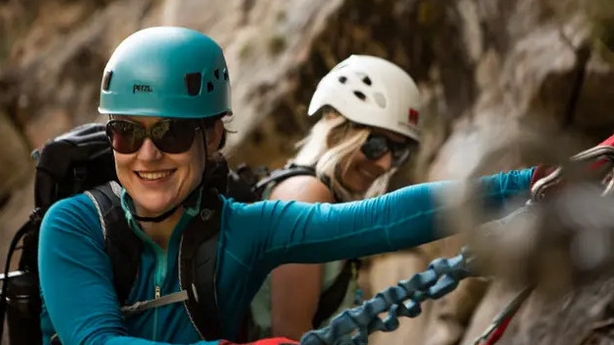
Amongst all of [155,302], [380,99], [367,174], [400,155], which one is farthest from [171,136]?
[400,155]

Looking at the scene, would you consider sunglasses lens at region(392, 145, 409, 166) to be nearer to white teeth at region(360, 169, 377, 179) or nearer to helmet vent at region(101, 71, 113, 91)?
white teeth at region(360, 169, 377, 179)

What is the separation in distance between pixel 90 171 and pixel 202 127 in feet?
1.97

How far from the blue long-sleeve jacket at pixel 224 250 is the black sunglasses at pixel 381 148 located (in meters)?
1.20

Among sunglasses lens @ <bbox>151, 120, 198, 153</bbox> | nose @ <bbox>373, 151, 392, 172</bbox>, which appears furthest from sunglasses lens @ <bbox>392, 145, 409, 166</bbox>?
sunglasses lens @ <bbox>151, 120, 198, 153</bbox>

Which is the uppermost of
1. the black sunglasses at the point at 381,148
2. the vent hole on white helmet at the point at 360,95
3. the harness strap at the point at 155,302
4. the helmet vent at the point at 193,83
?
the vent hole on white helmet at the point at 360,95

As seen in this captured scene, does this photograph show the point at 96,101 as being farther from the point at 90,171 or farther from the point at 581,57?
the point at 90,171

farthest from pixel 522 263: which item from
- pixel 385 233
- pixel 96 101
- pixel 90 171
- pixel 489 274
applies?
pixel 96 101

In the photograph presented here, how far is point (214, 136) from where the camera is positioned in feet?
8.72

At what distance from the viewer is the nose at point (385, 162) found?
3703 mm

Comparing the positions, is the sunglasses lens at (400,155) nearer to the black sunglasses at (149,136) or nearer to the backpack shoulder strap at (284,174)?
the backpack shoulder strap at (284,174)

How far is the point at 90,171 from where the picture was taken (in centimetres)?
301

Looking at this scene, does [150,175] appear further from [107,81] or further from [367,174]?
[367,174]

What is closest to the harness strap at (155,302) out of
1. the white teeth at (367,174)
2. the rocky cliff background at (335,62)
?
the rocky cliff background at (335,62)

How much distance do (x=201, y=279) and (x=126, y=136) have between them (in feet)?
1.33
